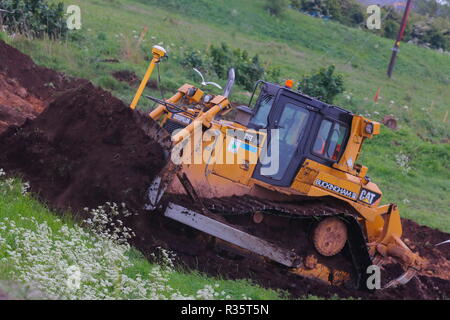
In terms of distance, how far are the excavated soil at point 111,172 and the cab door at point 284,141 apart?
1.38 m

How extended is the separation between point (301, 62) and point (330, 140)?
26.5m

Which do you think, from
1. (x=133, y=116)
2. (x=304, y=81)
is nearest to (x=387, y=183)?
(x=304, y=81)

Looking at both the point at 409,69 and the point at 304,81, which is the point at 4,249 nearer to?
the point at 304,81

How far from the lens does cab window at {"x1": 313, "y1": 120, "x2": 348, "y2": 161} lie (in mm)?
11938

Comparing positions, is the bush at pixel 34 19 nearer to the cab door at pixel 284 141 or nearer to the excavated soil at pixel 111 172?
the excavated soil at pixel 111 172

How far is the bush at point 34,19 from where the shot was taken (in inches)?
893

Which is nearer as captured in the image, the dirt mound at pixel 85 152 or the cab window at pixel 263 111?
the dirt mound at pixel 85 152

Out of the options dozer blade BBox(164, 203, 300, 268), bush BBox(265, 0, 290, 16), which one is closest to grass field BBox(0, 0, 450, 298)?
bush BBox(265, 0, 290, 16)

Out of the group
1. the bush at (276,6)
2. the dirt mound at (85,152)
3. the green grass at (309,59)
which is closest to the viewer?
the dirt mound at (85,152)

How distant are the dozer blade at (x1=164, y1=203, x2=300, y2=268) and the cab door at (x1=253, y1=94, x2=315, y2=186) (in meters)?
1.15

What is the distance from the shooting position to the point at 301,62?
38125 mm

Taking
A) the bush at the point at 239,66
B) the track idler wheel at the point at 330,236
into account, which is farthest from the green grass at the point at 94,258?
the bush at the point at 239,66

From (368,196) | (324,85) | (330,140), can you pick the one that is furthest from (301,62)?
(330,140)
